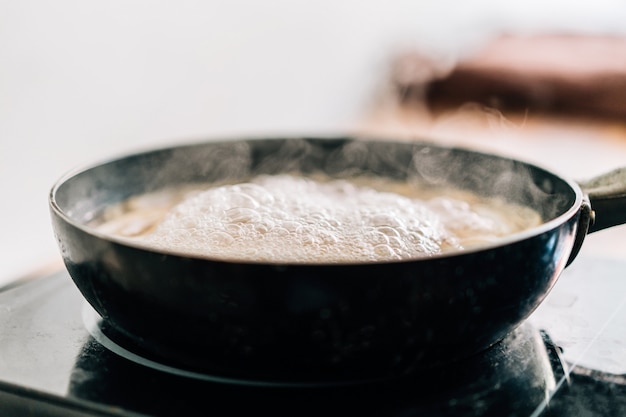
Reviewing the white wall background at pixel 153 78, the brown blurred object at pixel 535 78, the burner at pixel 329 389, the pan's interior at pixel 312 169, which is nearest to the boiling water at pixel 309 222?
the pan's interior at pixel 312 169

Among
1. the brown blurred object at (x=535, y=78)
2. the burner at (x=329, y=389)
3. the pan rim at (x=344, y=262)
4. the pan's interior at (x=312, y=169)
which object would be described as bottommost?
the brown blurred object at (x=535, y=78)

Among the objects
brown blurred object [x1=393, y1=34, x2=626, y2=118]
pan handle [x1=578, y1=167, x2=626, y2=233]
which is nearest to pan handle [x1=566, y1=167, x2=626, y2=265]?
pan handle [x1=578, y1=167, x2=626, y2=233]

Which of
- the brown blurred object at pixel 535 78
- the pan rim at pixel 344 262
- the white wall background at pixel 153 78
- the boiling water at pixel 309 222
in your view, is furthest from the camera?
the brown blurred object at pixel 535 78

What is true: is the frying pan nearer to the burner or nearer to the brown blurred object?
the burner

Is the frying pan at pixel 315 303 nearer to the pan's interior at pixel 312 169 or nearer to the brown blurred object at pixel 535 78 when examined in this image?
the pan's interior at pixel 312 169

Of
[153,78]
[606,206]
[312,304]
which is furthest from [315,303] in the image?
[153,78]
